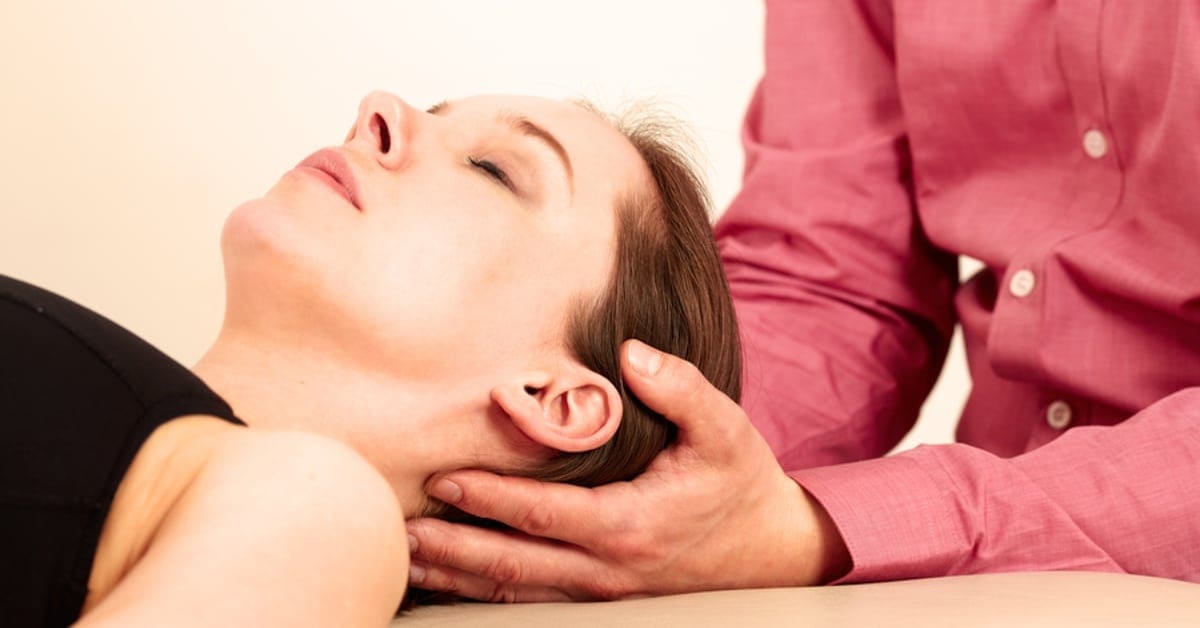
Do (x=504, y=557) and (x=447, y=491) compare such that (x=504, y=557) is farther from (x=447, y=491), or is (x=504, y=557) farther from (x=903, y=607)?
(x=903, y=607)

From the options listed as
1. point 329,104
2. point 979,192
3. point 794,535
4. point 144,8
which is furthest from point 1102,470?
point 144,8

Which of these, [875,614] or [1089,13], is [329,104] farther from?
[875,614]

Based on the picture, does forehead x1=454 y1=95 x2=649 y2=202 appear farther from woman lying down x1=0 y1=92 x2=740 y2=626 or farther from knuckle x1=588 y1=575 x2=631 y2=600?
knuckle x1=588 y1=575 x2=631 y2=600

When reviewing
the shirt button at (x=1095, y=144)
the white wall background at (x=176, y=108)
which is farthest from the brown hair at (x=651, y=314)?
the white wall background at (x=176, y=108)

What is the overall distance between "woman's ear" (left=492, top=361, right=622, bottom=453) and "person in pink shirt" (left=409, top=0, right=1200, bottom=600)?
0.18 ft

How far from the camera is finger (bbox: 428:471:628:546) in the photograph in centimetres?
106

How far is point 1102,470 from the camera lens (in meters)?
1.24

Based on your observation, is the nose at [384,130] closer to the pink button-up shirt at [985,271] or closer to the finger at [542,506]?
the finger at [542,506]

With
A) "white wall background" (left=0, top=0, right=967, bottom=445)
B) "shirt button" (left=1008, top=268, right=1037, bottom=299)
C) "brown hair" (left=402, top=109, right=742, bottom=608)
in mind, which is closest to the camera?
"brown hair" (left=402, top=109, right=742, bottom=608)

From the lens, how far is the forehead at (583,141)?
1.26 m

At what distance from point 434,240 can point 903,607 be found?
0.46 m

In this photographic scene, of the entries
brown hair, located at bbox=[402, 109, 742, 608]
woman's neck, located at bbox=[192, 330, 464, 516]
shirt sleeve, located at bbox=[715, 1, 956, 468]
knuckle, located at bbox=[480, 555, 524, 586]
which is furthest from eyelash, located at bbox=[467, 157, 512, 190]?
shirt sleeve, located at bbox=[715, 1, 956, 468]

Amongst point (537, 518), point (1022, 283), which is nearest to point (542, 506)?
point (537, 518)

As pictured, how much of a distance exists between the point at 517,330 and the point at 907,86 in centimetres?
69
